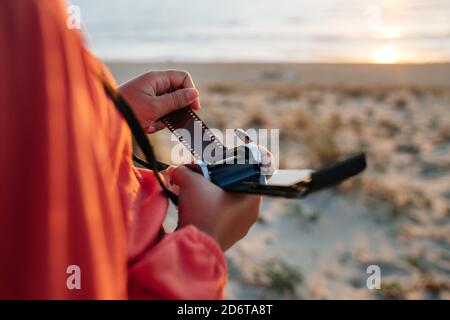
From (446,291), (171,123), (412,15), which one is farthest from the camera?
(412,15)

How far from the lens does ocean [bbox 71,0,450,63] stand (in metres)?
14.4

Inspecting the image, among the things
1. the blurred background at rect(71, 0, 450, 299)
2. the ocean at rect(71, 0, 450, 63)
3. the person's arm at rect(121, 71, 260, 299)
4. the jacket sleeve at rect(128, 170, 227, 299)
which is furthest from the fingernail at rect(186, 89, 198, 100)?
the ocean at rect(71, 0, 450, 63)

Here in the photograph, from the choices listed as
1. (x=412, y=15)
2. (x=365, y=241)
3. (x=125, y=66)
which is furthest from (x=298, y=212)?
(x=412, y=15)

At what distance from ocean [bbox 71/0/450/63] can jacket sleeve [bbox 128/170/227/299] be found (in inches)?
484

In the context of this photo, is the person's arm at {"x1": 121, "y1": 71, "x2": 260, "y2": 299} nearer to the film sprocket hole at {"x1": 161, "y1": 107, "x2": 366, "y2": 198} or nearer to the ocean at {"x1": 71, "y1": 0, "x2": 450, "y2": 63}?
the film sprocket hole at {"x1": 161, "y1": 107, "x2": 366, "y2": 198}

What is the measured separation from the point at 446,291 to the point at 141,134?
2831 millimetres

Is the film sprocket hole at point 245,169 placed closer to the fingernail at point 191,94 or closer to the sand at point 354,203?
the fingernail at point 191,94

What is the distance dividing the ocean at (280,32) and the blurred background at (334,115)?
0.06m

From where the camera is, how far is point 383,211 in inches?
172

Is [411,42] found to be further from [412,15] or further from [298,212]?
[298,212]

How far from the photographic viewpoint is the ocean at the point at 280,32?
14.4 metres

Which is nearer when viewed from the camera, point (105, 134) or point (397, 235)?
point (105, 134)

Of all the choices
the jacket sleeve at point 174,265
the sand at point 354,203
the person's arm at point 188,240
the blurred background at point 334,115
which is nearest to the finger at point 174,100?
the person's arm at point 188,240

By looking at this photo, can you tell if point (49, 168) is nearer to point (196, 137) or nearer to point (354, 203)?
point (196, 137)
